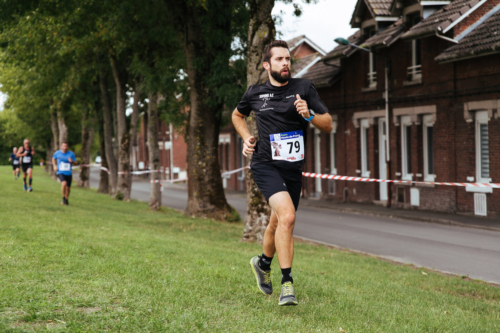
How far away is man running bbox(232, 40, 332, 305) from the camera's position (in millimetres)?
5227

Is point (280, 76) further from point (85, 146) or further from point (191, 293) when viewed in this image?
point (85, 146)

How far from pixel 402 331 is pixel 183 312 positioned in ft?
5.82

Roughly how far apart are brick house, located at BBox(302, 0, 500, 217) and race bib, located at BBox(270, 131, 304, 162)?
50.3 feet

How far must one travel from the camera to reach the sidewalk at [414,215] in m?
18.3

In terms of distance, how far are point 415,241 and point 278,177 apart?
32.9ft

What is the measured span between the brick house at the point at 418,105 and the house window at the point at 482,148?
4 centimetres

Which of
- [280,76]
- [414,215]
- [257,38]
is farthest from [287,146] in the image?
[414,215]

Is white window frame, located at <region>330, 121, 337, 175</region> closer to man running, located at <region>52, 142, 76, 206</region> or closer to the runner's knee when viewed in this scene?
man running, located at <region>52, 142, 76, 206</region>

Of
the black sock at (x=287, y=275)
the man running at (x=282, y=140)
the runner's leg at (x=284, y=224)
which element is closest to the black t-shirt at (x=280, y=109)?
the man running at (x=282, y=140)

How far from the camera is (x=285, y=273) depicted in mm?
5184

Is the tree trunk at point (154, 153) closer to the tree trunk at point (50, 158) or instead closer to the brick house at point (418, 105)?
the brick house at point (418, 105)

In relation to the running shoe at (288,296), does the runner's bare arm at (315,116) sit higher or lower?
higher

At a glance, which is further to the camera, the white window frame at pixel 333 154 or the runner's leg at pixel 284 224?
the white window frame at pixel 333 154

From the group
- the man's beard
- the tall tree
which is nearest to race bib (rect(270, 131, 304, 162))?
the man's beard
